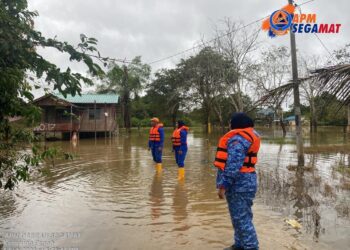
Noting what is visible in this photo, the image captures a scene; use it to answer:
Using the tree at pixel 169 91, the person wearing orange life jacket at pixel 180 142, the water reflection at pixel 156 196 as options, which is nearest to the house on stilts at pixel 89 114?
the tree at pixel 169 91

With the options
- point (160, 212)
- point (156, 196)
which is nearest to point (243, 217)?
point (160, 212)

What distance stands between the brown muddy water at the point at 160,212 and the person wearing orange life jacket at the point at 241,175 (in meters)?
0.82

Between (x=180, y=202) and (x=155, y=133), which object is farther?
(x=155, y=133)

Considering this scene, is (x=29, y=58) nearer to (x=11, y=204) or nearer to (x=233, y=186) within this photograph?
(x=233, y=186)

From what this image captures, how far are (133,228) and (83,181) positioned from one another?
177 inches

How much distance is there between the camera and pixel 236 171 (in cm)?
394

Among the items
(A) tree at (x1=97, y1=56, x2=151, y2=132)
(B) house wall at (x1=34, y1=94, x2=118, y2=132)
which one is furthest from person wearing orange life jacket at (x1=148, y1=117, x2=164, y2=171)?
(A) tree at (x1=97, y1=56, x2=151, y2=132)

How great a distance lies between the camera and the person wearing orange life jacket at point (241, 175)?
398 centimetres

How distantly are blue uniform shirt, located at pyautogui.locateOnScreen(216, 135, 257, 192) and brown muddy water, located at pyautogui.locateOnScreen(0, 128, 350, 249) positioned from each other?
118 cm

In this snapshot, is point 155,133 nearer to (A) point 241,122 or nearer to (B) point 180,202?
(B) point 180,202

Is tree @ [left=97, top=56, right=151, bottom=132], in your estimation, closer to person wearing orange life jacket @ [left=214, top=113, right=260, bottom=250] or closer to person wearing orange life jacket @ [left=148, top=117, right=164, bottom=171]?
person wearing orange life jacket @ [left=148, top=117, right=164, bottom=171]

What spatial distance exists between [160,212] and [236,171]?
9.60 ft

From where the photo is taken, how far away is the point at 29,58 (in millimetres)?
3689

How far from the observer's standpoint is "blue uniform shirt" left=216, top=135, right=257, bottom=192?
3.94 metres
